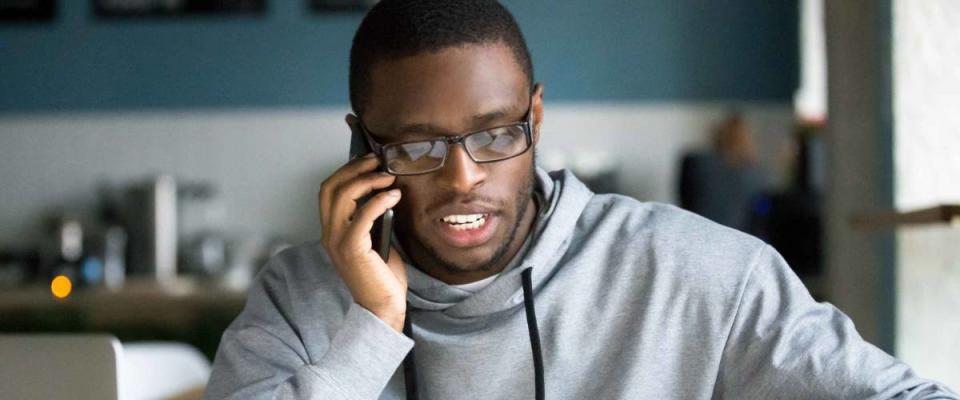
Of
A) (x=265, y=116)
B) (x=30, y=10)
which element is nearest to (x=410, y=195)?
(x=265, y=116)

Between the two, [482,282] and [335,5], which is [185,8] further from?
[482,282]

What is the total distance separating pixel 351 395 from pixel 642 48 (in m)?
4.99

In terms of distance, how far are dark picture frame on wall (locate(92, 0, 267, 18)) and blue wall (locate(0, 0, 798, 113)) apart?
0.03 meters

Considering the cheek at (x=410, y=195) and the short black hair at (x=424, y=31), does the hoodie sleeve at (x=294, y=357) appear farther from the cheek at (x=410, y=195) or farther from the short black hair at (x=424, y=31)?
the short black hair at (x=424, y=31)

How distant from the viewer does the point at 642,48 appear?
6215mm

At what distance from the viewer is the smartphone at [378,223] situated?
1.51 m

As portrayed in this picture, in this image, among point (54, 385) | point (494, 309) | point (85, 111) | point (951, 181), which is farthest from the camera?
point (85, 111)

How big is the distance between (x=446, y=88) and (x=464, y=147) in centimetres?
7

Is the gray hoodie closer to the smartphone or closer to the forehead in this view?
the smartphone

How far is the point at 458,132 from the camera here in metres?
1.43

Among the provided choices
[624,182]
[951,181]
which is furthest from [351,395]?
[624,182]

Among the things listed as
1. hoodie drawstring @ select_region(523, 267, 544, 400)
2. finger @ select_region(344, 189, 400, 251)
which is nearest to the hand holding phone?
finger @ select_region(344, 189, 400, 251)

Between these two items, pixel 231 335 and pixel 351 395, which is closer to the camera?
pixel 351 395

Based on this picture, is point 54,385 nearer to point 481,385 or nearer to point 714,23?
point 481,385
